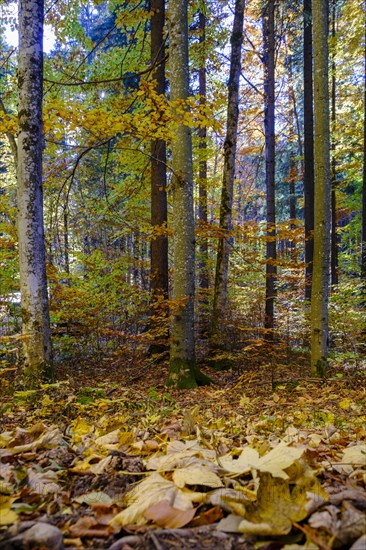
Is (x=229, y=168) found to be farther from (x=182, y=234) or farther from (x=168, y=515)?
(x=168, y=515)

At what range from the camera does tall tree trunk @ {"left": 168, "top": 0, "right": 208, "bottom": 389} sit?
5.84m

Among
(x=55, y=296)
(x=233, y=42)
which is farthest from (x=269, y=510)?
(x=233, y=42)

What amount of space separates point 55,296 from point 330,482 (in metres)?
7.39

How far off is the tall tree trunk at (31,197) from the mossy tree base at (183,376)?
77.9 inches

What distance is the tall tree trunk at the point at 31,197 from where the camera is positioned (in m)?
4.72

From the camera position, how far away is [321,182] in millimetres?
5883

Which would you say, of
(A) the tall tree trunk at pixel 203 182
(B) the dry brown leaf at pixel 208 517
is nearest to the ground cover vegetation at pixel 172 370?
(B) the dry brown leaf at pixel 208 517

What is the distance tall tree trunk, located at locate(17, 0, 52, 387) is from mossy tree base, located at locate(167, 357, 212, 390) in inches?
77.9

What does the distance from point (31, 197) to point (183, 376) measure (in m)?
3.42

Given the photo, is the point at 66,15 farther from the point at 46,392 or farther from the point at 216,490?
the point at 216,490

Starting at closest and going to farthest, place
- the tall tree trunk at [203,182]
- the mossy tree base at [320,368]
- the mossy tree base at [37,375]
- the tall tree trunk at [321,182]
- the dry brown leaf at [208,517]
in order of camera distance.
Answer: the dry brown leaf at [208,517] → the mossy tree base at [37,375] → the tall tree trunk at [321,182] → the mossy tree base at [320,368] → the tall tree trunk at [203,182]

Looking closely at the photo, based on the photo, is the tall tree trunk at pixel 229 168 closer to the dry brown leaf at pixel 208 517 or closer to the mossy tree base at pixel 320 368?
the mossy tree base at pixel 320 368

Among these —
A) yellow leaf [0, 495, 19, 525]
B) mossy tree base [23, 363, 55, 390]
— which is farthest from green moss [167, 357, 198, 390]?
yellow leaf [0, 495, 19, 525]

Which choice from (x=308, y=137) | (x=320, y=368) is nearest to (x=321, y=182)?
(x=320, y=368)
